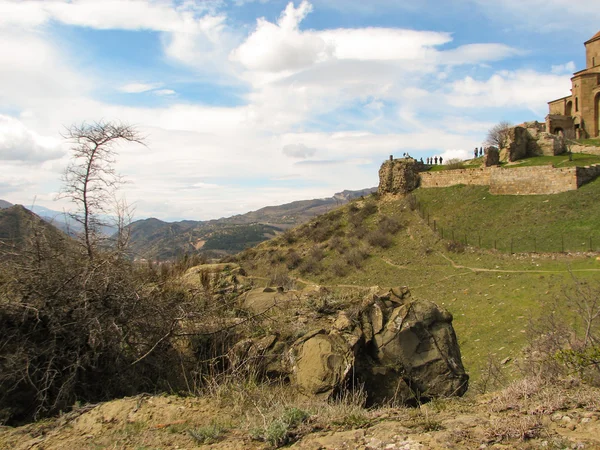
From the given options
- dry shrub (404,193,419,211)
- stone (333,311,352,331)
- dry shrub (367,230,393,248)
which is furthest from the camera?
dry shrub (404,193,419,211)

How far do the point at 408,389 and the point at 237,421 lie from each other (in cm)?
262

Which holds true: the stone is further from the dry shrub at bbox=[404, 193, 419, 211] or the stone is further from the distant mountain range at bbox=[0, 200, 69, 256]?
the dry shrub at bbox=[404, 193, 419, 211]

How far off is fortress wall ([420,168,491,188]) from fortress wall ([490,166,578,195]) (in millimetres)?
1637

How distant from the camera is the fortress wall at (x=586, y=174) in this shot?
27.1m

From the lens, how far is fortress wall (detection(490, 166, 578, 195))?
2748 centimetres

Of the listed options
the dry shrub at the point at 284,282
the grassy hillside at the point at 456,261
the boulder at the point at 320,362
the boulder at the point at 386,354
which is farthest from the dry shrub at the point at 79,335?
the grassy hillside at the point at 456,261

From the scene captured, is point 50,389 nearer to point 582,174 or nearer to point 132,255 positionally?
point 132,255

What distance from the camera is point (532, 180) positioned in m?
29.4

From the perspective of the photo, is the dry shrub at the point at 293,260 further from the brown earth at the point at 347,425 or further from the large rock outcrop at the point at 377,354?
the brown earth at the point at 347,425

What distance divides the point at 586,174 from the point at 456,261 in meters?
11.7

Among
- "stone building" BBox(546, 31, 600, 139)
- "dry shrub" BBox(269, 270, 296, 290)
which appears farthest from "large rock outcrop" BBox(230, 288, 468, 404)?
"stone building" BBox(546, 31, 600, 139)

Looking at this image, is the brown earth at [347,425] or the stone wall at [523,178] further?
the stone wall at [523,178]

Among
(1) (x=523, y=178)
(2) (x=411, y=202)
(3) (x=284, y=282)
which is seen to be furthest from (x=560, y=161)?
(3) (x=284, y=282)

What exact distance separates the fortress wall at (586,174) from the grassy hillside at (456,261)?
2.90ft
